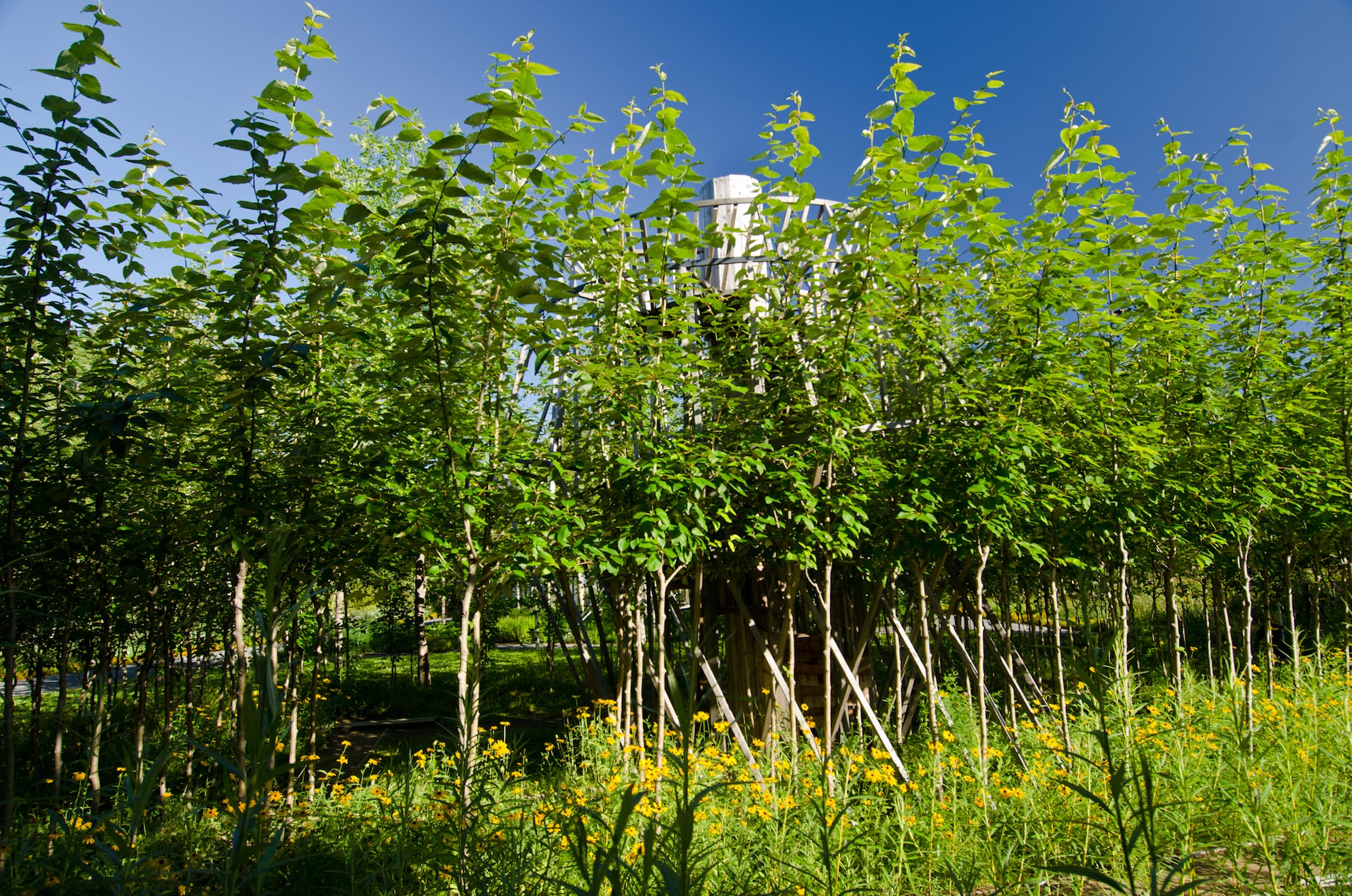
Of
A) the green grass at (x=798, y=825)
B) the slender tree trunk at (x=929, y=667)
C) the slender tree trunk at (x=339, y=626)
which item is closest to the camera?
the green grass at (x=798, y=825)

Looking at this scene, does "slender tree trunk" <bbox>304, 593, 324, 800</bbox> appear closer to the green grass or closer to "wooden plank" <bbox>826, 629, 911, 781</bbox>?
the green grass

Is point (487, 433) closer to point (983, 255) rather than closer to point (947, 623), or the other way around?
point (983, 255)

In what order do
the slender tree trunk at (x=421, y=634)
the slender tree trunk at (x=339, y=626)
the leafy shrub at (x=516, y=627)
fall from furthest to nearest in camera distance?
the leafy shrub at (x=516, y=627) → the slender tree trunk at (x=421, y=634) → the slender tree trunk at (x=339, y=626)

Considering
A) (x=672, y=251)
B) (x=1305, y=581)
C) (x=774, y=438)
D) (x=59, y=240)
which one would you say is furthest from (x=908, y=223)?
(x=1305, y=581)

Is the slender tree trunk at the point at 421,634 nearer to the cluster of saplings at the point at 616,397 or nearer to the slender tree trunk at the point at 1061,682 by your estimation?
the cluster of saplings at the point at 616,397

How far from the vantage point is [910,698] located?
549 cm

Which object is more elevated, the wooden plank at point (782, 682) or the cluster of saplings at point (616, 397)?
the cluster of saplings at point (616, 397)

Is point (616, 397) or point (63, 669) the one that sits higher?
point (616, 397)

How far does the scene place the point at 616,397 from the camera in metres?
3.31

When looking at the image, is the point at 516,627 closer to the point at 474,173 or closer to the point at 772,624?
the point at 772,624

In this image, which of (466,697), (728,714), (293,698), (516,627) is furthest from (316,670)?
(516,627)

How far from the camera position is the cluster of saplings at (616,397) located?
2.16m

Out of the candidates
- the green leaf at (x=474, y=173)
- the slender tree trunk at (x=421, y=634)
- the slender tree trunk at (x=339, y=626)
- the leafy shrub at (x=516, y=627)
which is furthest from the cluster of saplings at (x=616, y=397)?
the leafy shrub at (x=516, y=627)

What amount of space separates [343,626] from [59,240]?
7525 millimetres
